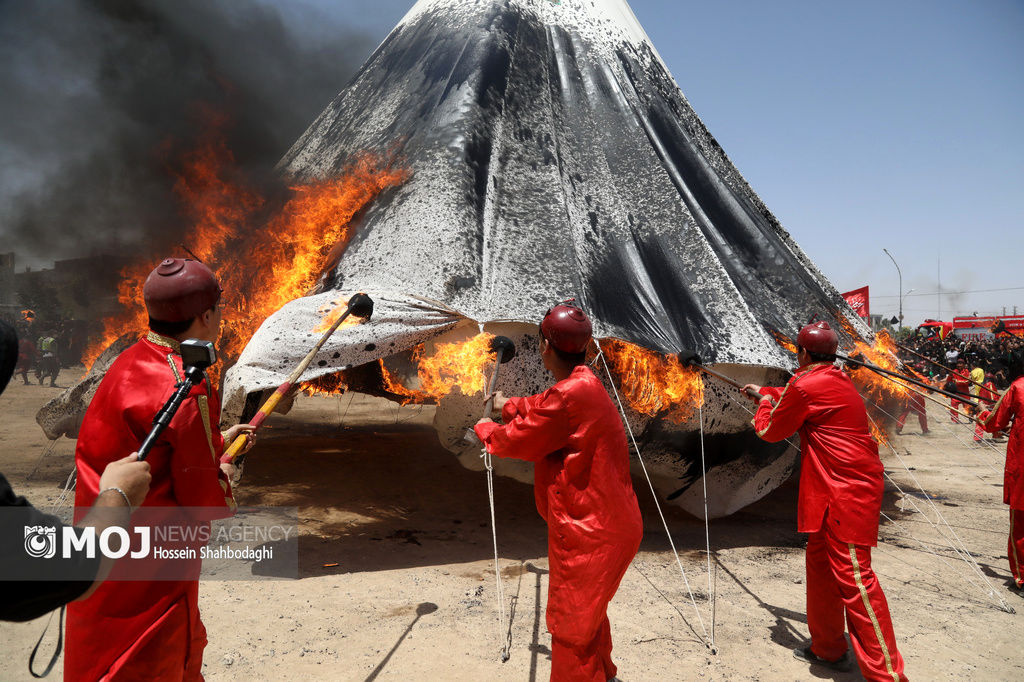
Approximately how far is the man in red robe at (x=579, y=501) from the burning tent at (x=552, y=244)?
2080mm

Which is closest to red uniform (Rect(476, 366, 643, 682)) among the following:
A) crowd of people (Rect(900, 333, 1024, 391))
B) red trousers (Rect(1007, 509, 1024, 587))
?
red trousers (Rect(1007, 509, 1024, 587))

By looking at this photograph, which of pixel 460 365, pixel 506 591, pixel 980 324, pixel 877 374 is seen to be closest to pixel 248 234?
pixel 460 365

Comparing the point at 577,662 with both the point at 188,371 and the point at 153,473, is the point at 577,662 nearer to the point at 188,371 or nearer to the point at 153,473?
the point at 153,473

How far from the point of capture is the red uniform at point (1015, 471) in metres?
4.57

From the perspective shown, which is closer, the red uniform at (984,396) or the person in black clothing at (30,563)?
the person in black clothing at (30,563)

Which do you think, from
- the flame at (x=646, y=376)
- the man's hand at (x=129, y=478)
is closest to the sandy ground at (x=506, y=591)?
the flame at (x=646, y=376)

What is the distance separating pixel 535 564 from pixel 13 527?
13.3ft

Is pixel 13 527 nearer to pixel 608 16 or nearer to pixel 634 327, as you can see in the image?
pixel 634 327

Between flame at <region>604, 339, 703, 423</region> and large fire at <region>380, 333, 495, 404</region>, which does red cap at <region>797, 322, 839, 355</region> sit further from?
large fire at <region>380, 333, 495, 404</region>

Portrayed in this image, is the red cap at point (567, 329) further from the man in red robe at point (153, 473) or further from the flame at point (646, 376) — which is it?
the flame at point (646, 376)

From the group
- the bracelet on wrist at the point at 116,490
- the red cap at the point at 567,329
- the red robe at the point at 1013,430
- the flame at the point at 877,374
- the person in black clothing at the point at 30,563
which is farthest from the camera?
the flame at the point at 877,374

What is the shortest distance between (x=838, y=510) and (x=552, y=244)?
9.61 ft

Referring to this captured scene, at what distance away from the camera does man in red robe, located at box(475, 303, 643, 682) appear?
249cm

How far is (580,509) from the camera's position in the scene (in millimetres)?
2541
